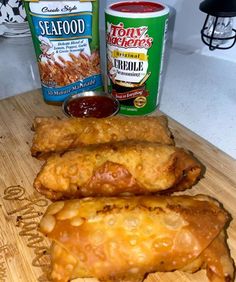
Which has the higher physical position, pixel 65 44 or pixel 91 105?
pixel 65 44

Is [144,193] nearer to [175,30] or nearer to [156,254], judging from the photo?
[156,254]

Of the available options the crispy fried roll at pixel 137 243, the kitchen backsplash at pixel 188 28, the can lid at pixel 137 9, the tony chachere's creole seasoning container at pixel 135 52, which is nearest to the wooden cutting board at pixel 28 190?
the crispy fried roll at pixel 137 243

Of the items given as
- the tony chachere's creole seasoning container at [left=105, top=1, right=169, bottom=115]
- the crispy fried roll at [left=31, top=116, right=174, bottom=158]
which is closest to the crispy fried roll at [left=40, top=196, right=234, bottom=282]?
the crispy fried roll at [left=31, top=116, right=174, bottom=158]

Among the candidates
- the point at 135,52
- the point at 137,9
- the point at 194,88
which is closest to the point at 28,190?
the point at 135,52

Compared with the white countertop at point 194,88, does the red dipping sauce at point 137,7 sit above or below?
above

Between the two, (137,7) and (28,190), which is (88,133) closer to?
(28,190)

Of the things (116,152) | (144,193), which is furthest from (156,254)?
(116,152)

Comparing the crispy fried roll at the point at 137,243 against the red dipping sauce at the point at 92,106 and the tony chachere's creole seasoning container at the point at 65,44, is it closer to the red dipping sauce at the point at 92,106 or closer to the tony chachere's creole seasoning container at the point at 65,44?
the red dipping sauce at the point at 92,106
